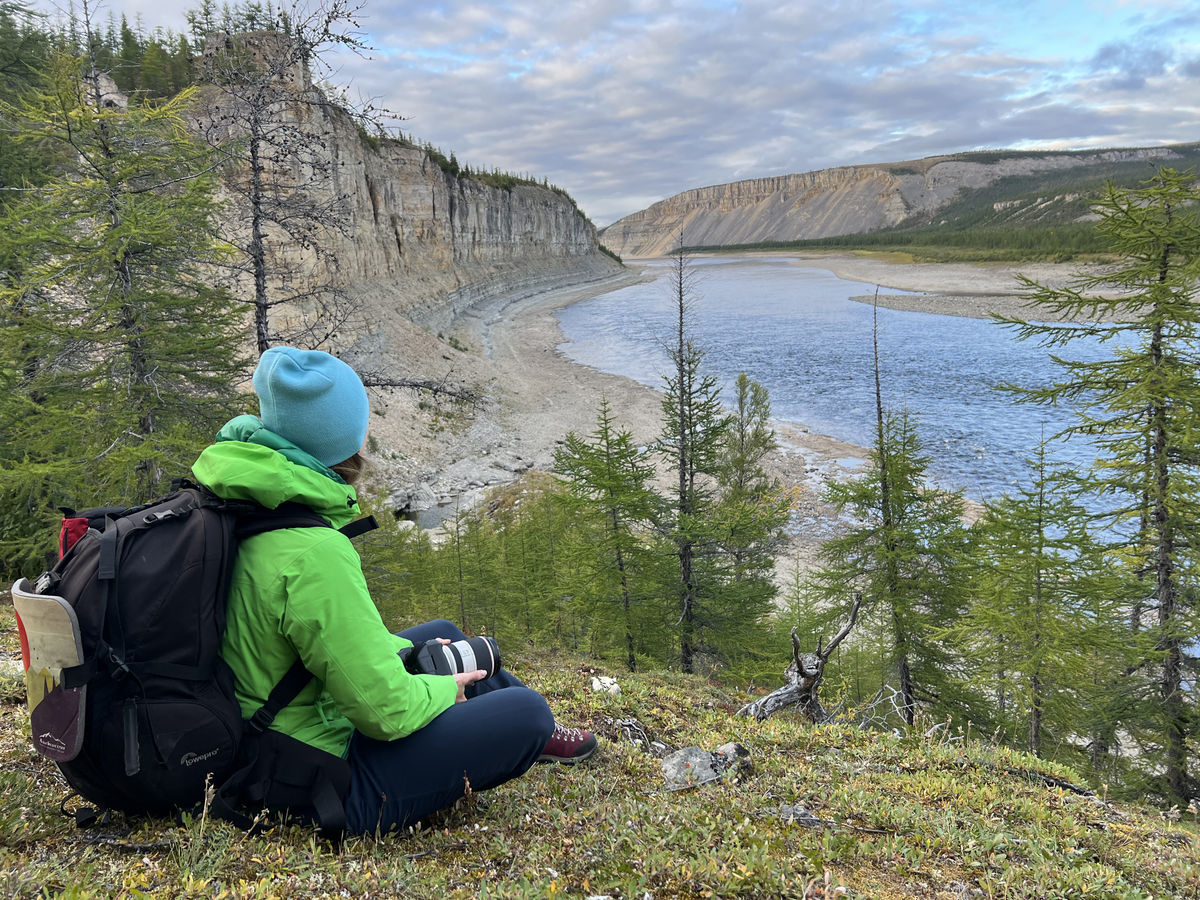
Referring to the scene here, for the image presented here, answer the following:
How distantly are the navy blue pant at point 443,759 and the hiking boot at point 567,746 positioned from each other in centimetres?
73

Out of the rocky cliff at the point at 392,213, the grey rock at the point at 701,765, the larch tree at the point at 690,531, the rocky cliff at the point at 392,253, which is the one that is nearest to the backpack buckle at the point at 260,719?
the grey rock at the point at 701,765

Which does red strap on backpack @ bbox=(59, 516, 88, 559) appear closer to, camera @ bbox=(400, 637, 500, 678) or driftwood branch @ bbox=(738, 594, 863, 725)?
camera @ bbox=(400, 637, 500, 678)

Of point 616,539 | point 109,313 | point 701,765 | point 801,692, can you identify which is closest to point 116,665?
point 701,765

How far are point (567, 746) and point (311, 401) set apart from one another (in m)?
2.38

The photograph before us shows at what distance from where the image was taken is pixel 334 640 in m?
2.07

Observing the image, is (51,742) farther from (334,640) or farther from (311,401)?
(311,401)

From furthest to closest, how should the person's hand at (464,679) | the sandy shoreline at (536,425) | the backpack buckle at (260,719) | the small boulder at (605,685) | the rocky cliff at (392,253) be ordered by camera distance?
the sandy shoreline at (536,425), the rocky cliff at (392,253), the small boulder at (605,685), the person's hand at (464,679), the backpack buckle at (260,719)

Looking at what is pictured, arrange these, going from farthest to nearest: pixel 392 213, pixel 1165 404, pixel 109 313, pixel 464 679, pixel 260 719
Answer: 1. pixel 392 213
2. pixel 1165 404
3. pixel 109 313
4. pixel 464 679
5. pixel 260 719

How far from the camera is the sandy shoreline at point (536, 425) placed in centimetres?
2452

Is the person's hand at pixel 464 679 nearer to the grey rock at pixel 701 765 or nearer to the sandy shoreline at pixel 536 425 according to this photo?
the grey rock at pixel 701 765

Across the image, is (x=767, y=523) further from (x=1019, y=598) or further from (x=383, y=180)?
(x=383, y=180)

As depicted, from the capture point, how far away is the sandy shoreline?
24516 mm

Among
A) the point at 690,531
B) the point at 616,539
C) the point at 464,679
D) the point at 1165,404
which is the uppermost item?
the point at 1165,404

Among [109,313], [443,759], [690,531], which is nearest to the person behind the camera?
[443,759]
